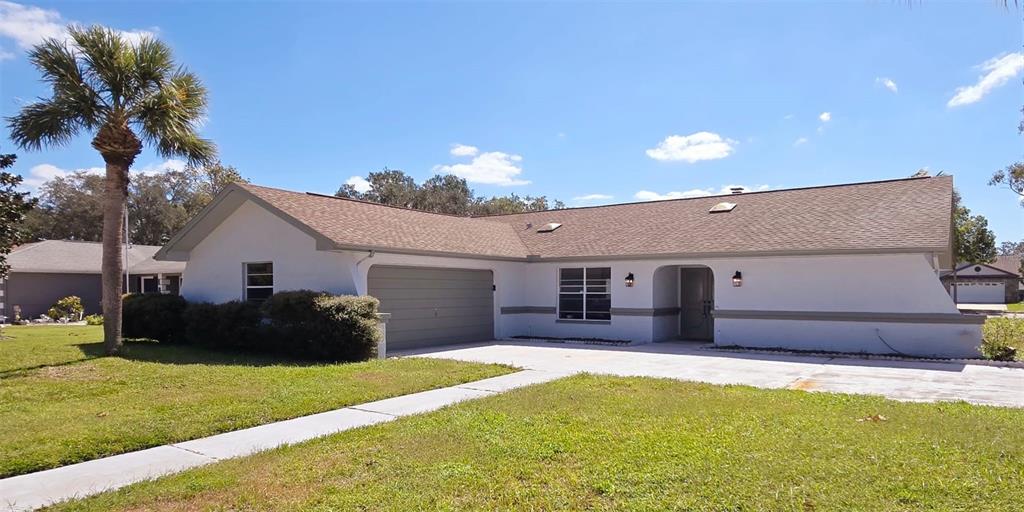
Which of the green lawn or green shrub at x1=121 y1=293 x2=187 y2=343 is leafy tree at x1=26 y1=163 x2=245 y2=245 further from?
the green lawn

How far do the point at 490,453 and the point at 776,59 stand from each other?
465 inches

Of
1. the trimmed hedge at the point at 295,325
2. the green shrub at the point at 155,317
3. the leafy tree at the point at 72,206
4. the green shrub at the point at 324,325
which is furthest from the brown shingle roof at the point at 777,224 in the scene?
the leafy tree at the point at 72,206

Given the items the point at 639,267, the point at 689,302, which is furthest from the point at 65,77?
the point at 689,302

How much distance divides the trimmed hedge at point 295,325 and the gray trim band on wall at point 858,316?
9009 mm

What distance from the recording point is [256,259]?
50.6 feet

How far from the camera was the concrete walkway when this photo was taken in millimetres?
5039

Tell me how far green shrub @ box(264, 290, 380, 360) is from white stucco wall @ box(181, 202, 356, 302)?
1081mm

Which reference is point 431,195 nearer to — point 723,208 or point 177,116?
point 723,208

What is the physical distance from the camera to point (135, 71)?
485 inches

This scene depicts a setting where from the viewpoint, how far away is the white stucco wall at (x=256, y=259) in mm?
14078

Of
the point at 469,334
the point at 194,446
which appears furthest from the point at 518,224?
the point at 194,446

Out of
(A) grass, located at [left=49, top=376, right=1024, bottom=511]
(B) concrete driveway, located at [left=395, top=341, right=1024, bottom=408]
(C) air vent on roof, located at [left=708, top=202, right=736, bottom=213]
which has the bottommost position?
(B) concrete driveway, located at [left=395, top=341, right=1024, bottom=408]

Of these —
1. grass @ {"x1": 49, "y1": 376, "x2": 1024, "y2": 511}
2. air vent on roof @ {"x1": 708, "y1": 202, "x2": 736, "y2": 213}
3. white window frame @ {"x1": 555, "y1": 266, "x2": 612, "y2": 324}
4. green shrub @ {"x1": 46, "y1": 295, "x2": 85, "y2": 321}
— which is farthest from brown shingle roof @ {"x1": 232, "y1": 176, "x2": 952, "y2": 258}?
green shrub @ {"x1": 46, "y1": 295, "x2": 85, "y2": 321}

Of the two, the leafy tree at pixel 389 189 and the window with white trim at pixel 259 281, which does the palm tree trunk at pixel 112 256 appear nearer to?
the window with white trim at pixel 259 281
